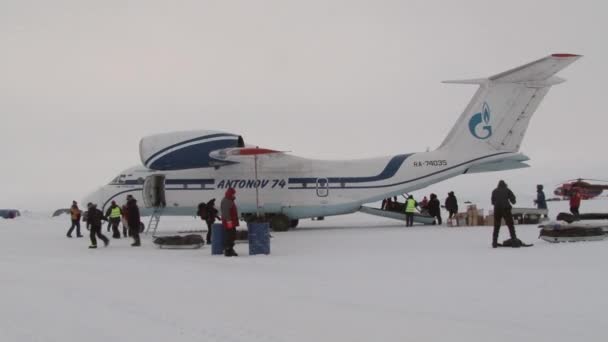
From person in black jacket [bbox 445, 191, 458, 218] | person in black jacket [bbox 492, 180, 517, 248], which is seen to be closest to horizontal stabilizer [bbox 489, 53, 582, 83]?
person in black jacket [bbox 445, 191, 458, 218]

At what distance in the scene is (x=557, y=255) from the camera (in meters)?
10.9

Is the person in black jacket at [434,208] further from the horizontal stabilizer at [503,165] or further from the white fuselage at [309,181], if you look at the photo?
the horizontal stabilizer at [503,165]

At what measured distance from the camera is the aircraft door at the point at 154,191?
75.8 ft

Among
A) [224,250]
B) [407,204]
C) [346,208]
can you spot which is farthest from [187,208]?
[224,250]

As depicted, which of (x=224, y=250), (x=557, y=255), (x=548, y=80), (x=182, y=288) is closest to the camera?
(x=182, y=288)

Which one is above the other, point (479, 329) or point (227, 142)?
point (227, 142)

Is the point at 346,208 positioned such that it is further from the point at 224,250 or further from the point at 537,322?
the point at 537,322

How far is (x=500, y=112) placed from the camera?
23156mm

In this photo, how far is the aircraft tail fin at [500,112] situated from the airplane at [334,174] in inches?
1.4

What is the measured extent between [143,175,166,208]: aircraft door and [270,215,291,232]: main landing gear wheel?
4.26 metres

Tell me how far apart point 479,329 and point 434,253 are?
22.9 ft

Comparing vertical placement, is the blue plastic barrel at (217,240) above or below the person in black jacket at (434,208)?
below

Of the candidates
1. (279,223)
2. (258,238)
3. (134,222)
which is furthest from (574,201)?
(134,222)

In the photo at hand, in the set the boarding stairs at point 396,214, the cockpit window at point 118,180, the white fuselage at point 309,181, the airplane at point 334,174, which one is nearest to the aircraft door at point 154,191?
the airplane at point 334,174
